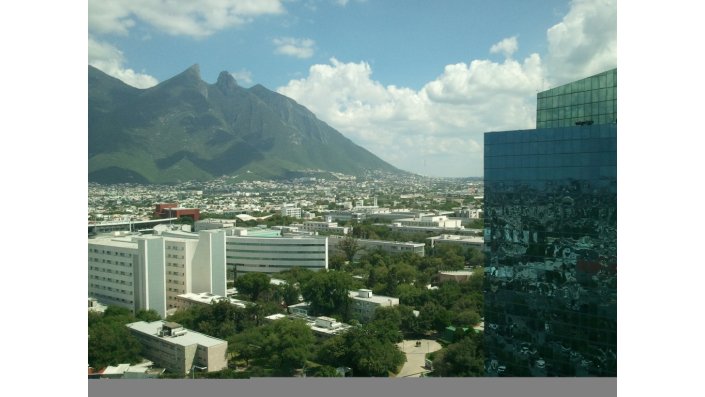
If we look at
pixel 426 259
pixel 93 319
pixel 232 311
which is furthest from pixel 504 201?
pixel 426 259

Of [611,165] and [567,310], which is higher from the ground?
[611,165]

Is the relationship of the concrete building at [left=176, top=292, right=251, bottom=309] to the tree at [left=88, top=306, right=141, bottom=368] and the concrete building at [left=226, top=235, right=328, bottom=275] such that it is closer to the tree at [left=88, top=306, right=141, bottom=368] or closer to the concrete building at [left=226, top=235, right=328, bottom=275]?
the tree at [left=88, top=306, right=141, bottom=368]

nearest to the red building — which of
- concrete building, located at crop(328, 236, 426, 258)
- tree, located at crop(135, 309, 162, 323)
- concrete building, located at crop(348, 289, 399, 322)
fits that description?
concrete building, located at crop(328, 236, 426, 258)

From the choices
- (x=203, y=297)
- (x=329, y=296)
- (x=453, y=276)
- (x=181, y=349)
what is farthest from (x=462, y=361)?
(x=453, y=276)

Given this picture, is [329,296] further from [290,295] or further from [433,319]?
[433,319]

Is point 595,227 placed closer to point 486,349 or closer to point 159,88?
point 486,349
